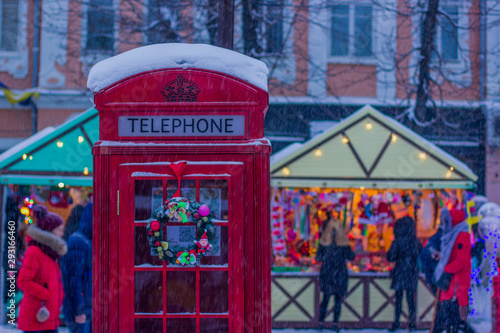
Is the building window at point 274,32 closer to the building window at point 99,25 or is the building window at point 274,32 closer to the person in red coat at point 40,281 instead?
the building window at point 99,25

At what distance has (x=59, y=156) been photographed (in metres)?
8.69

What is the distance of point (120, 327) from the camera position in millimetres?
3896

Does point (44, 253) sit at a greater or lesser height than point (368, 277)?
greater

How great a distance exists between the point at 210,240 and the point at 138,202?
56 centimetres

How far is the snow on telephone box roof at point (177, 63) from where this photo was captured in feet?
12.9

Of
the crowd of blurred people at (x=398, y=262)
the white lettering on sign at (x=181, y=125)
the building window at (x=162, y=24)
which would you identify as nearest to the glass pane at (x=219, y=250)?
the white lettering on sign at (x=181, y=125)

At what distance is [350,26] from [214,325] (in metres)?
11.5

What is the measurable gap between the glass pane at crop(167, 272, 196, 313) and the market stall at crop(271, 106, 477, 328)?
15.4 ft

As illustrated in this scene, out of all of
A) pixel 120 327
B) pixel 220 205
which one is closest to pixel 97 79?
pixel 220 205

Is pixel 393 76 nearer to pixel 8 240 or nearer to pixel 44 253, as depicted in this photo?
pixel 8 240

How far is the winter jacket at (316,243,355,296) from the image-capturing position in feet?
28.5

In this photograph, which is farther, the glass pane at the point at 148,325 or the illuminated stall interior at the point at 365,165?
the illuminated stall interior at the point at 365,165

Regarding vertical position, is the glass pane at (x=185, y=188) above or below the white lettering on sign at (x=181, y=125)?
below

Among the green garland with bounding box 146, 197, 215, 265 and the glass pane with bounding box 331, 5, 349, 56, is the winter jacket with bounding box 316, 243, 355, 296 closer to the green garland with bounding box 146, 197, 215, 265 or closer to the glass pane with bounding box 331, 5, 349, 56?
the green garland with bounding box 146, 197, 215, 265
